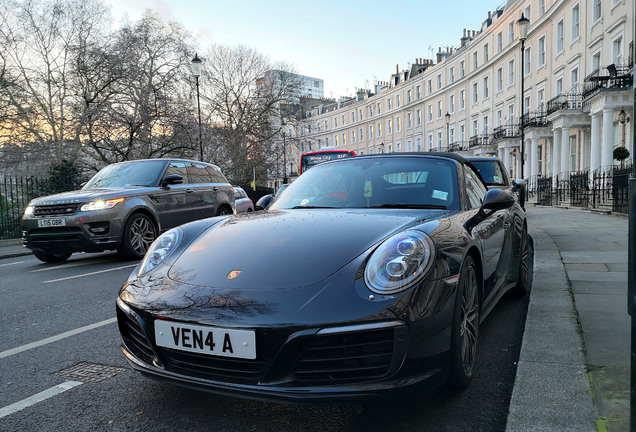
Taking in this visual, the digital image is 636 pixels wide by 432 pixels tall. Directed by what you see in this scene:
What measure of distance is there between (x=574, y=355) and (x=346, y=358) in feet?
5.73

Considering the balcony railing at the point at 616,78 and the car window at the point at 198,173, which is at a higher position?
the balcony railing at the point at 616,78

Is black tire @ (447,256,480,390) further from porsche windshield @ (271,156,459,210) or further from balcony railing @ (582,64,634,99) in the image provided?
balcony railing @ (582,64,634,99)

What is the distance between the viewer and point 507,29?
132ft

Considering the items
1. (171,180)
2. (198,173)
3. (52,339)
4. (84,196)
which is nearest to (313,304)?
(52,339)

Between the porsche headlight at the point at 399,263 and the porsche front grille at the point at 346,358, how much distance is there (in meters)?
0.22

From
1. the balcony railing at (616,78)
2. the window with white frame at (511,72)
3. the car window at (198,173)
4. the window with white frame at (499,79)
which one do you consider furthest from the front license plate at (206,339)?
the window with white frame at (499,79)

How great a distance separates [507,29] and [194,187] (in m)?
38.9

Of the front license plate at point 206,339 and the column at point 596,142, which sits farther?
the column at point 596,142

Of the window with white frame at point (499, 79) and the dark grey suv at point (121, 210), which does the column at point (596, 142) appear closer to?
the window with white frame at point (499, 79)

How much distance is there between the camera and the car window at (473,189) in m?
3.46

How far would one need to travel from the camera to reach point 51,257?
8281 millimetres

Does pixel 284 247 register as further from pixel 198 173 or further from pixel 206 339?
pixel 198 173

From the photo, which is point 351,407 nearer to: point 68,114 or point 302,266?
point 302,266

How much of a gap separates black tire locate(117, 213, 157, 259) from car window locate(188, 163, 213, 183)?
1.55 metres
